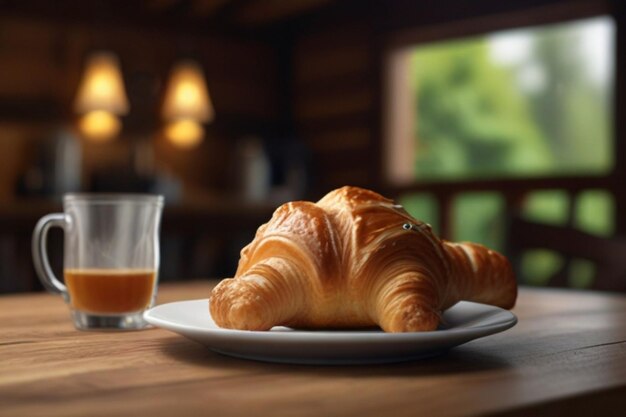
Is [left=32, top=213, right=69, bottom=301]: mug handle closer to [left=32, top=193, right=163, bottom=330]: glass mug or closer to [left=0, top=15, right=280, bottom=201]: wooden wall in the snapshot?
[left=32, top=193, right=163, bottom=330]: glass mug

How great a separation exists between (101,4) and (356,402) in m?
5.29

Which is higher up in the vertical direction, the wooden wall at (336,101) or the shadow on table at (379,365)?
the wooden wall at (336,101)

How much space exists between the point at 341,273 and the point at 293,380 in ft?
0.49

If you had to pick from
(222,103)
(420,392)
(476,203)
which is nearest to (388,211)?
(420,392)

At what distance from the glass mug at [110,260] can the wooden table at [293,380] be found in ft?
0.17

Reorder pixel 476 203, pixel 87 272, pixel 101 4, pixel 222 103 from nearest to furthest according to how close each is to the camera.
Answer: pixel 87 272 < pixel 476 203 < pixel 101 4 < pixel 222 103

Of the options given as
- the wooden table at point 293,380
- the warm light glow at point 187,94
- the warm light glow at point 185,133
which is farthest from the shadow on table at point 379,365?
the warm light glow at point 185,133

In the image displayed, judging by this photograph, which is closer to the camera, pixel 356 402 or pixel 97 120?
pixel 356 402

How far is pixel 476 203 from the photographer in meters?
5.00

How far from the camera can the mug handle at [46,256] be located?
1.07 meters

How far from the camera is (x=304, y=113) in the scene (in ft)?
20.3

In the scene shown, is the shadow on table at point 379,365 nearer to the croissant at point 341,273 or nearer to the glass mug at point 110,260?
the croissant at point 341,273

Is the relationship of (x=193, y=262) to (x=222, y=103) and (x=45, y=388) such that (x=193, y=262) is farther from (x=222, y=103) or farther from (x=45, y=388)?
(x=45, y=388)

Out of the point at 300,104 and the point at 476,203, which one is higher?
the point at 300,104
